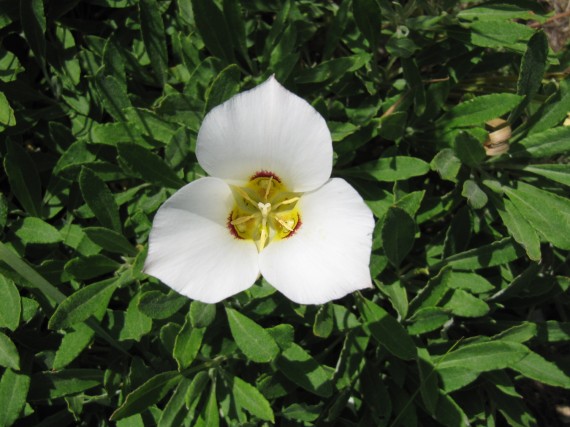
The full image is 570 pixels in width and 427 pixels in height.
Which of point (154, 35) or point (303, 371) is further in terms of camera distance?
point (154, 35)

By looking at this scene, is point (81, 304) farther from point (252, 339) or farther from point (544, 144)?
point (544, 144)

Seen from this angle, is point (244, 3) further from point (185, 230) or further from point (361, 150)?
point (185, 230)

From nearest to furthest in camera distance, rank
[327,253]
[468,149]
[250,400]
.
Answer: [327,253]
[468,149]
[250,400]

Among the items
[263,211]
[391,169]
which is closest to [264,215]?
[263,211]

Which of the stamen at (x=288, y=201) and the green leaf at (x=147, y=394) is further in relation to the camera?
the green leaf at (x=147, y=394)

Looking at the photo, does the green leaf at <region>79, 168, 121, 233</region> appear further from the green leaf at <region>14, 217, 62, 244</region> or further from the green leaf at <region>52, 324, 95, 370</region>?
the green leaf at <region>52, 324, 95, 370</region>

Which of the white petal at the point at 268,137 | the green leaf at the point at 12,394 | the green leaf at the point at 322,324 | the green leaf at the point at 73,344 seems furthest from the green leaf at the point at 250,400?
the white petal at the point at 268,137

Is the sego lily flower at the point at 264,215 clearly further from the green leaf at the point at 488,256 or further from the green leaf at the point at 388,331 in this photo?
the green leaf at the point at 488,256

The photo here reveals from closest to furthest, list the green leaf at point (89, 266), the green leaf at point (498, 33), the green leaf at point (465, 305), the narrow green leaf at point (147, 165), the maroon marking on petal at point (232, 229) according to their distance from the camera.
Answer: the maroon marking on petal at point (232, 229)
the narrow green leaf at point (147, 165)
the green leaf at point (89, 266)
the green leaf at point (465, 305)
the green leaf at point (498, 33)
